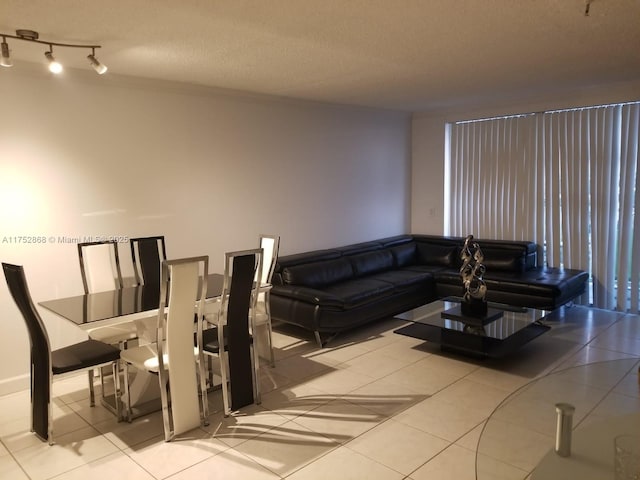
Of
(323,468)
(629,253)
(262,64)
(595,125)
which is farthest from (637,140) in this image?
(323,468)

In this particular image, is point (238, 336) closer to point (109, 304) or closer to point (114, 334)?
point (109, 304)

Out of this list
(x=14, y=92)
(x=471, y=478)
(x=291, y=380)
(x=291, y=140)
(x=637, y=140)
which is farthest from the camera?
(x=291, y=140)

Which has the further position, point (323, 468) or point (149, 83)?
point (149, 83)

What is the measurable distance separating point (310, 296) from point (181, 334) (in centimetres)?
174

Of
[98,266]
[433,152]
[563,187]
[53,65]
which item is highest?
[53,65]

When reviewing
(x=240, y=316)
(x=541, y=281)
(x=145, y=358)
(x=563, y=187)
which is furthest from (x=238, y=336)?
(x=563, y=187)

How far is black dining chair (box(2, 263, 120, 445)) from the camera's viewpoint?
9.69 ft

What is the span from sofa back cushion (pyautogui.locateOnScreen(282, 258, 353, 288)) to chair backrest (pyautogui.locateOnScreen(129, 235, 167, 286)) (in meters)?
1.37

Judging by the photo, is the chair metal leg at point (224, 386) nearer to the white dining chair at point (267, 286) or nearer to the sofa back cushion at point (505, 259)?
the white dining chair at point (267, 286)

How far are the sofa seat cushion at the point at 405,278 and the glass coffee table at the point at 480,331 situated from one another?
2.15ft

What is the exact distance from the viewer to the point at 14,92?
3.69 metres

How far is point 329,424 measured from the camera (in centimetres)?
322

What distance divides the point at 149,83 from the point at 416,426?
355 cm

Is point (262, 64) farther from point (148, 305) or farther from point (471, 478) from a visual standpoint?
point (471, 478)
